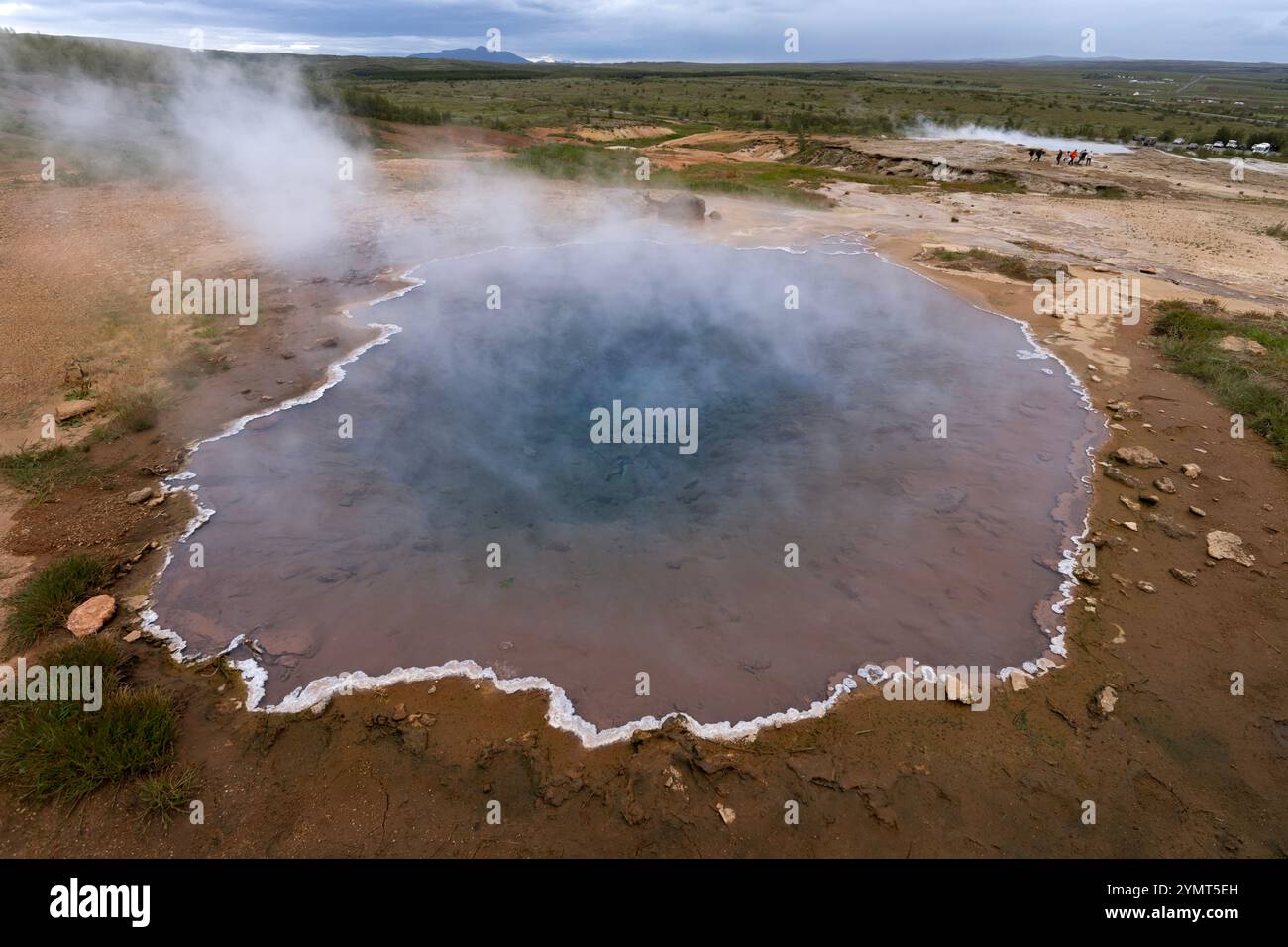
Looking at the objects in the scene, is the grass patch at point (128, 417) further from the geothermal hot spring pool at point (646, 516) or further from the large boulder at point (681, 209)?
the large boulder at point (681, 209)

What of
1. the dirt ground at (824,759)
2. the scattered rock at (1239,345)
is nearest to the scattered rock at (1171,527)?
the dirt ground at (824,759)

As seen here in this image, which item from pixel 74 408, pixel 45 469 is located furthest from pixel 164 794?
pixel 74 408

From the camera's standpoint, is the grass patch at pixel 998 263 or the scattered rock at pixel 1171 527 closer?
the scattered rock at pixel 1171 527

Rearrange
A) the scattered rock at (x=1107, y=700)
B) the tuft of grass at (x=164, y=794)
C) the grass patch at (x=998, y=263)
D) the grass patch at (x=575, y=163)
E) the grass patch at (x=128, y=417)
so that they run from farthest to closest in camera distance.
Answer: the grass patch at (x=575, y=163), the grass patch at (x=998, y=263), the grass patch at (x=128, y=417), the scattered rock at (x=1107, y=700), the tuft of grass at (x=164, y=794)

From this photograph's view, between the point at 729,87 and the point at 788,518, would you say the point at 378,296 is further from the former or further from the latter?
the point at 729,87

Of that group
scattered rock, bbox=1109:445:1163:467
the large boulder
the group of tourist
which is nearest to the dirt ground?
scattered rock, bbox=1109:445:1163:467

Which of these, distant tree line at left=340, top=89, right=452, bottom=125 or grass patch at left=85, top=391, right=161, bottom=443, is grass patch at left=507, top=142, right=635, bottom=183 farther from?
grass patch at left=85, top=391, right=161, bottom=443
